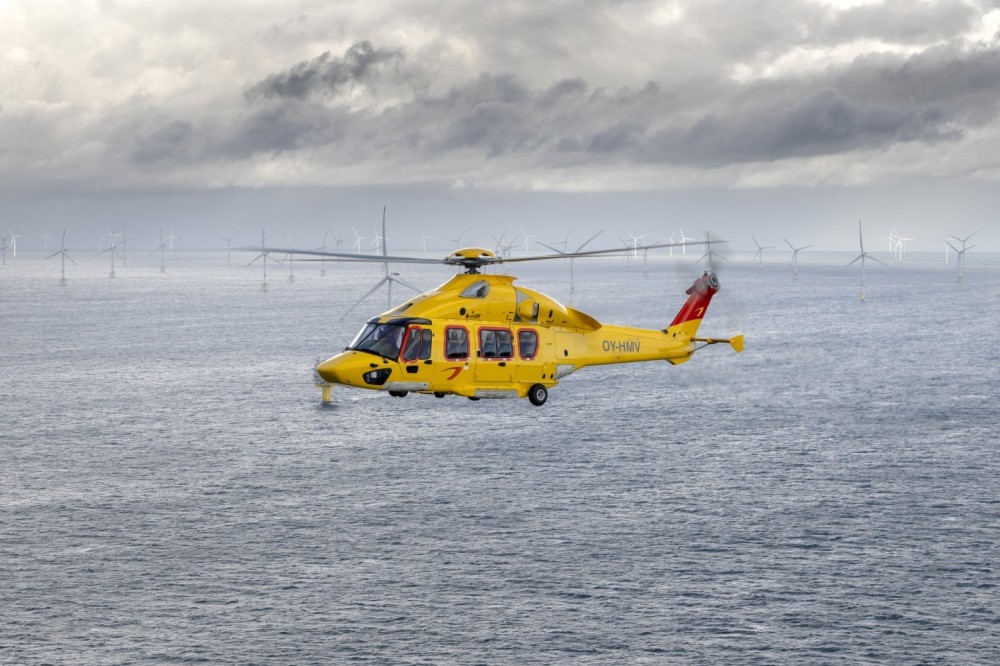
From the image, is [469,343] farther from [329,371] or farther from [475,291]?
[329,371]

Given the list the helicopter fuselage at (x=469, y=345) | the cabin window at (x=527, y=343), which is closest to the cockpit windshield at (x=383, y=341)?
the helicopter fuselage at (x=469, y=345)

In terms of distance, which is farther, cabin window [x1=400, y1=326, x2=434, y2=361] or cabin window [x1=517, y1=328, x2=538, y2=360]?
cabin window [x1=517, y1=328, x2=538, y2=360]

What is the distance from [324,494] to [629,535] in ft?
106

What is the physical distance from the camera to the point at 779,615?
90438mm

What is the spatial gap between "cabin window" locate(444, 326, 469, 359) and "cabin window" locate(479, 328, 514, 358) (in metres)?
1.00

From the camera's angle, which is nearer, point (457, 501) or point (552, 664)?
point (552, 664)

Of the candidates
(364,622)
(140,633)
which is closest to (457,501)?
(364,622)

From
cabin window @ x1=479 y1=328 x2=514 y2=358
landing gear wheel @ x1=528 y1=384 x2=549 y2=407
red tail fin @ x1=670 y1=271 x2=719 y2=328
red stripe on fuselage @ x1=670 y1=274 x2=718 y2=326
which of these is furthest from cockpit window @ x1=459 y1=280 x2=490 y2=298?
red stripe on fuselage @ x1=670 y1=274 x2=718 y2=326

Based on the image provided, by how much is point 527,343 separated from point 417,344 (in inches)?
290

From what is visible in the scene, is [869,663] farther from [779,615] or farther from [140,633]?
[140,633]

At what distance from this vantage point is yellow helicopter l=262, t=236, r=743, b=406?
2635 inches

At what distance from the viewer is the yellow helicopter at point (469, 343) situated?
A: 6694 cm

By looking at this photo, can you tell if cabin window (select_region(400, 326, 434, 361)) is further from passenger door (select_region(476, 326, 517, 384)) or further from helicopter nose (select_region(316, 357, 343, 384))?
helicopter nose (select_region(316, 357, 343, 384))

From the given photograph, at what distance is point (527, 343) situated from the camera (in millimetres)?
69938
